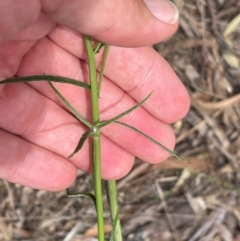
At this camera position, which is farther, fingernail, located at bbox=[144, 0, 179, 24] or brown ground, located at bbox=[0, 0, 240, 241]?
brown ground, located at bbox=[0, 0, 240, 241]

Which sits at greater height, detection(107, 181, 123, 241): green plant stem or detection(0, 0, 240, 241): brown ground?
detection(0, 0, 240, 241): brown ground

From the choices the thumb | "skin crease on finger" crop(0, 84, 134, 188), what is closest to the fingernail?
the thumb

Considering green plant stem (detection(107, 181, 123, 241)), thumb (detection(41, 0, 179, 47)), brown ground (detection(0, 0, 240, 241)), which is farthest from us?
brown ground (detection(0, 0, 240, 241))

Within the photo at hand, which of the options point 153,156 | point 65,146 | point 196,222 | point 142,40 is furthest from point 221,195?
point 142,40

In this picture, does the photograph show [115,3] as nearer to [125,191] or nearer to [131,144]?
[131,144]

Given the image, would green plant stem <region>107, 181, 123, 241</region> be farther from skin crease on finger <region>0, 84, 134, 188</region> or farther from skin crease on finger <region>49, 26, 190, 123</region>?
skin crease on finger <region>49, 26, 190, 123</region>

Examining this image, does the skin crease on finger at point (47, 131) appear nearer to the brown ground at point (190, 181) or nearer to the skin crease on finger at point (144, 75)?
the skin crease on finger at point (144, 75)

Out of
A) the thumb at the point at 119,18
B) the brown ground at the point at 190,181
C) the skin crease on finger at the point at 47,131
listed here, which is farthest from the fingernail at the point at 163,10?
the brown ground at the point at 190,181

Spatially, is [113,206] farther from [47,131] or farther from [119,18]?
[119,18]
